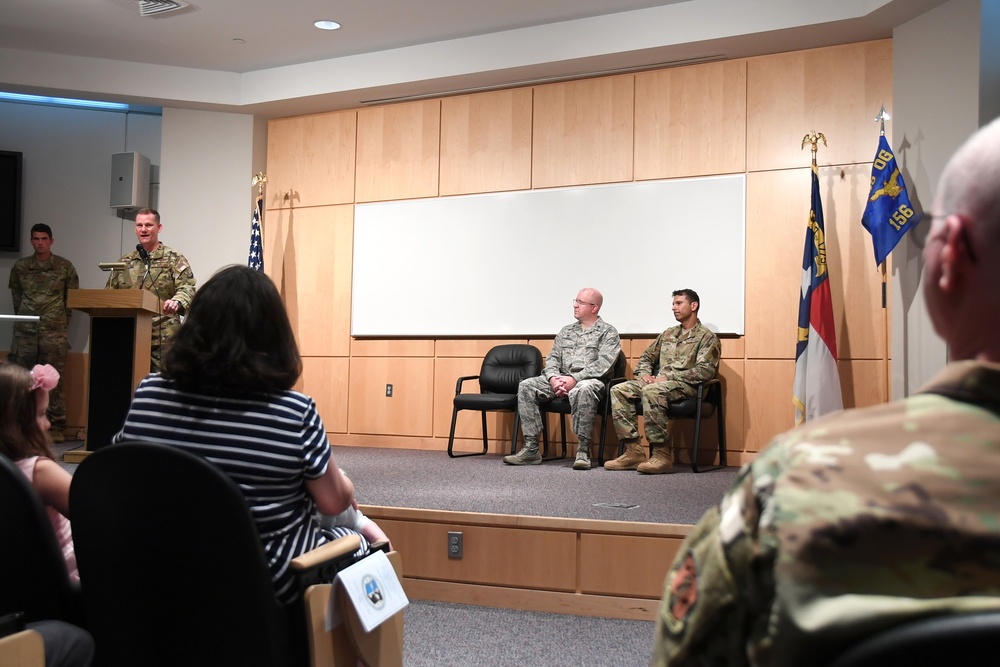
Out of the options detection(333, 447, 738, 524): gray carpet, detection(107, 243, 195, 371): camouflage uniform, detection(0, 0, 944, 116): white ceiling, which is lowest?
detection(333, 447, 738, 524): gray carpet

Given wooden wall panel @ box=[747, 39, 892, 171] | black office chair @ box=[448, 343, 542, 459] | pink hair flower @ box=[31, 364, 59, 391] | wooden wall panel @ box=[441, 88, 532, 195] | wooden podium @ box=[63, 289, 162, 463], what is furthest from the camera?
wooden wall panel @ box=[441, 88, 532, 195]

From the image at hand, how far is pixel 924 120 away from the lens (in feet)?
16.8

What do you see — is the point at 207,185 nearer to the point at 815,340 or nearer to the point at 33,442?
the point at 815,340

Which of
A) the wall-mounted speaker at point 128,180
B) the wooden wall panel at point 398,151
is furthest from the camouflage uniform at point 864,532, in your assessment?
the wall-mounted speaker at point 128,180

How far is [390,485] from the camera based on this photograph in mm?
4250

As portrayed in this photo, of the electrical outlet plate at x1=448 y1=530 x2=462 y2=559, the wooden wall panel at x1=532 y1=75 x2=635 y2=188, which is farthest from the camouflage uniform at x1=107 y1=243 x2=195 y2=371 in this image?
the electrical outlet plate at x1=448 y1=530 x2=462 y2=559

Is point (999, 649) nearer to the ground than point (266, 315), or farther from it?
nearer to the ground

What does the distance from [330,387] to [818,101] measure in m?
4.31

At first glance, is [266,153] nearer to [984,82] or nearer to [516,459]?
[516,459]

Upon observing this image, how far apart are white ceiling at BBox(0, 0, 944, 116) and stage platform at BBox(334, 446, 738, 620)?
3.23m

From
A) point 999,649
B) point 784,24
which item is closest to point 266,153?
point 784,24

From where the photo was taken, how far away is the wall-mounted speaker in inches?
287

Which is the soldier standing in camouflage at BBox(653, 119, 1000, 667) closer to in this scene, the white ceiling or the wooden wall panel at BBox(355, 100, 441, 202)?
the white ceiling

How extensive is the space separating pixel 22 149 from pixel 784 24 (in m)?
6.58
